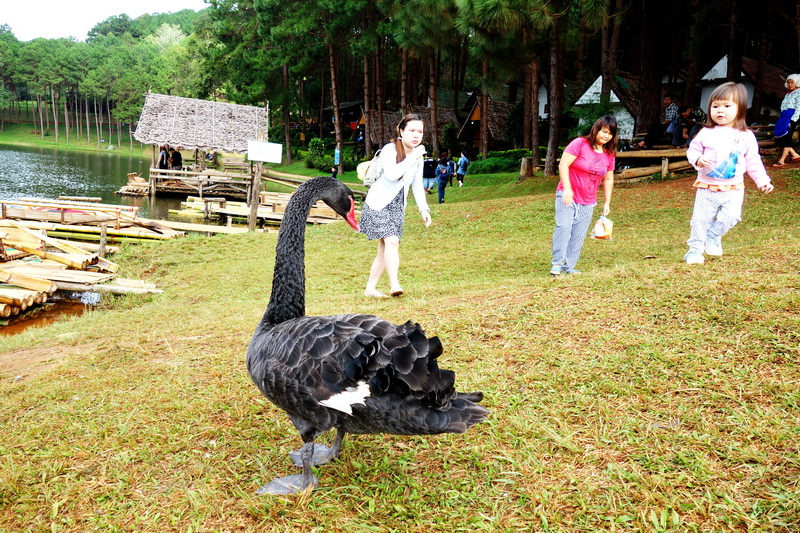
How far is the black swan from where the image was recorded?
225 cm

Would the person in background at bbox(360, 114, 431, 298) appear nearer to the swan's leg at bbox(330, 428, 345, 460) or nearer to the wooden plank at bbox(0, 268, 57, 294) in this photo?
the swan's leg at bbox(330, 428, 345, 460)

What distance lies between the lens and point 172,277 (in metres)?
9.81

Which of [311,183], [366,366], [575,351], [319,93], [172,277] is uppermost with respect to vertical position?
[319,93]

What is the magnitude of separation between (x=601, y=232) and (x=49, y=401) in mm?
5457

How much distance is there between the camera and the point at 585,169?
6191 mm

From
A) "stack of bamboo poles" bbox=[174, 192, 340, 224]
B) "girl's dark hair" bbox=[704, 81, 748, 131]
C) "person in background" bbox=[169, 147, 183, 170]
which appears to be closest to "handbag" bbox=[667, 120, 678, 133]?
"stack of bamboo poles" bbox=[174, 192, 340, 224]

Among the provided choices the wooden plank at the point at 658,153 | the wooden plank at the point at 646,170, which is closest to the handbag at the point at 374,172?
the wooden plank at the point at 658,153

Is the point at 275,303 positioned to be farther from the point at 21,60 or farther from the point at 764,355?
the point at 21,60

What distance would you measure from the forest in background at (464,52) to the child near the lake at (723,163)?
7766 millimetres

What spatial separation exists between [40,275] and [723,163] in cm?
1010

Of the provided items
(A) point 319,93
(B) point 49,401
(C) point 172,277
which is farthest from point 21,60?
(B) point 49,401

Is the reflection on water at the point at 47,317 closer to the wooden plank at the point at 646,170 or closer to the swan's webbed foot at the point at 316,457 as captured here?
the swan's webbed foot at the point at 316,457

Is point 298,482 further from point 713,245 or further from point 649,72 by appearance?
point 649,72

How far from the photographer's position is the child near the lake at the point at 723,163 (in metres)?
5.41
